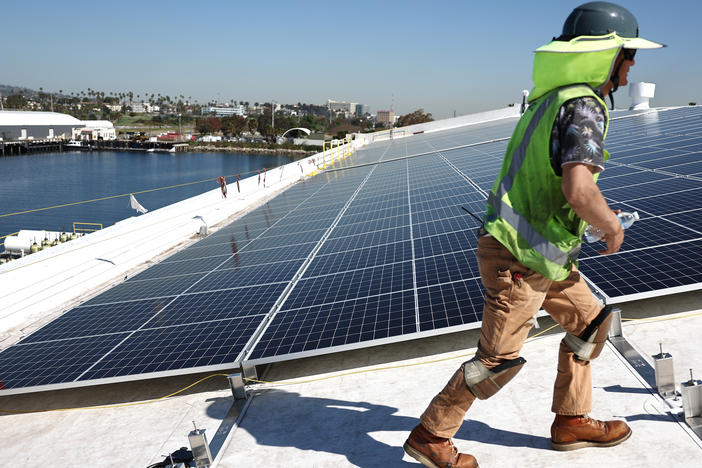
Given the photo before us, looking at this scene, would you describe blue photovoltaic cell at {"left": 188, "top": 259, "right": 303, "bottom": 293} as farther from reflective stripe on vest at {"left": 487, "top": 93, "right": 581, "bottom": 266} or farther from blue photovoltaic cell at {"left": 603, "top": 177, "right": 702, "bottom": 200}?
blue photovoltaic cell at {"left": 603, "top": 177, "right": 702, "bottom": 200}

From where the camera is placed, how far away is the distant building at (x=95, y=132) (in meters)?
138

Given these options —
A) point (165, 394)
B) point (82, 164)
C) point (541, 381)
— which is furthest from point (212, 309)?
→ point (82, 164)

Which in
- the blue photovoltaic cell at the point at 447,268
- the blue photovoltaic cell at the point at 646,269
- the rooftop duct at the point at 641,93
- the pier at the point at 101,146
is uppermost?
the pier at the point at 101,146

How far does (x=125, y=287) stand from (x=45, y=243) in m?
19.1

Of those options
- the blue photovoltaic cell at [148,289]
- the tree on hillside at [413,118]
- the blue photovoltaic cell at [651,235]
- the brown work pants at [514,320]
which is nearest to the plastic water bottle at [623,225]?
the brown work pants at [514,320]

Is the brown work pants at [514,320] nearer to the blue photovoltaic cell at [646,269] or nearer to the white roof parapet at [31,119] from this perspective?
the blue photovoltaic cell at [646,269]

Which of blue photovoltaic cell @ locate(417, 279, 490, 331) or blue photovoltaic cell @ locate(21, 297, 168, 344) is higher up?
blue photovoltaic cell @ locate(417, 279, 490, 331)

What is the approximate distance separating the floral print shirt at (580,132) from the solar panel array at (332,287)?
199 centimetres

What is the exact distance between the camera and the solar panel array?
4.48 m

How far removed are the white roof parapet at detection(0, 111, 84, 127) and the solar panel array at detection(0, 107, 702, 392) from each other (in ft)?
433

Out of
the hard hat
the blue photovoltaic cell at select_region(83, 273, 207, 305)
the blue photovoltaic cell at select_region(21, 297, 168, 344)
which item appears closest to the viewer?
the hard hat

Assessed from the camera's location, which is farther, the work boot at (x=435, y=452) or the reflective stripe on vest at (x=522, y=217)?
the work boot at (x=435, y=452)

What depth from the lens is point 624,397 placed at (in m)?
3.66

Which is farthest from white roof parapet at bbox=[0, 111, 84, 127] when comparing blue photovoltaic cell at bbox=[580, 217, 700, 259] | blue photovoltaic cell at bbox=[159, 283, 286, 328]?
blue photovoltaic cell at bbox=[580, 217, 700, 259]
